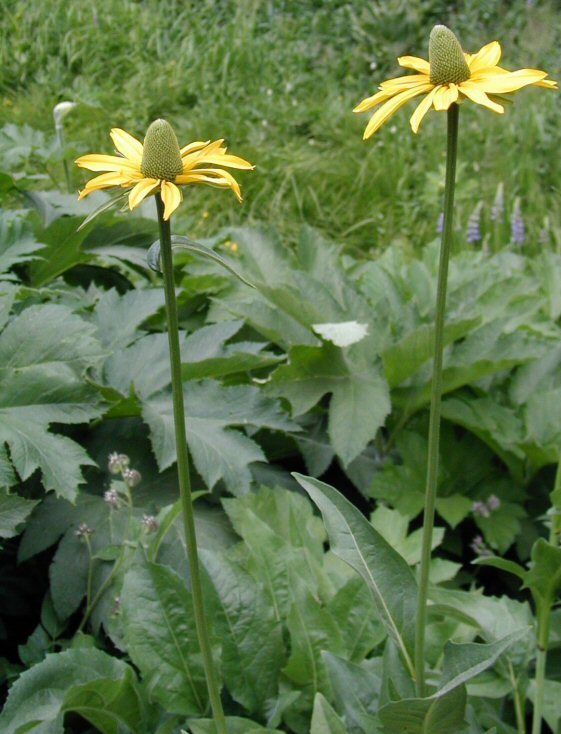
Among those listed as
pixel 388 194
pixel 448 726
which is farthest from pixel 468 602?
pixel 388 194

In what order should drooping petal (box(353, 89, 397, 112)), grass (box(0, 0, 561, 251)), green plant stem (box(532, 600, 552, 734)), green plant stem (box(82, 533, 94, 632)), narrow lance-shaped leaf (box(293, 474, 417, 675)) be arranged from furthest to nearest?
grass (box(0, 0, 561, 251)) → green plant stem (box(82, 533, 94, 632)) → green plant stem (box(532, 600, 552, 734)) → narrow lance-shaped leaf (box(293, 474, 417, 675)) → drooping petal (box(353, 89, 397, 112))

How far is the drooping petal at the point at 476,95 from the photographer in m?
0.91

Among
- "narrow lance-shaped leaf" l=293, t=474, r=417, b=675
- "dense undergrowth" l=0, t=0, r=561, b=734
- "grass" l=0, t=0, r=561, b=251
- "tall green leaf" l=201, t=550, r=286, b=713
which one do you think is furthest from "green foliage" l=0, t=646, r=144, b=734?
"grass" l=0, t=0, r=561, b=251

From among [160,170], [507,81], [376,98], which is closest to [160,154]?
[160,170]

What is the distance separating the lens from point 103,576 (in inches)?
68.1

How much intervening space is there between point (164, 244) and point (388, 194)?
3956 mm

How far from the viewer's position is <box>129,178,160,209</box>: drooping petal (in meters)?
0.89

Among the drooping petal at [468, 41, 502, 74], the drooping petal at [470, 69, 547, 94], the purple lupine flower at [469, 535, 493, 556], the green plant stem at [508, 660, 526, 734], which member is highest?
the drooping petal at [468, 41, 502, 74]

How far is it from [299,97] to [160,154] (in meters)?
4.99

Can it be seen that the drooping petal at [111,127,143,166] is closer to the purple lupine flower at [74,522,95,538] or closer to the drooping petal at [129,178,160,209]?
the drooping petal at [129,178,160,209]

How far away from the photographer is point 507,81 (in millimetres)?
967

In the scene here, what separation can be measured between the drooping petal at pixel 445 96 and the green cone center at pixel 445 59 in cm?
1

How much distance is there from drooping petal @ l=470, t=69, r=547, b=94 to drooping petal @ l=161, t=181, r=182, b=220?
0.32 meters

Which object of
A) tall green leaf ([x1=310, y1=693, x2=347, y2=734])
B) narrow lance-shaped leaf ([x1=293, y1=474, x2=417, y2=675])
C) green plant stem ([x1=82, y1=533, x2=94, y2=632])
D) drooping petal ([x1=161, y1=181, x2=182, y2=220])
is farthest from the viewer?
green plant stem ([x1=82, y1=533, x2=94, y2=632])
